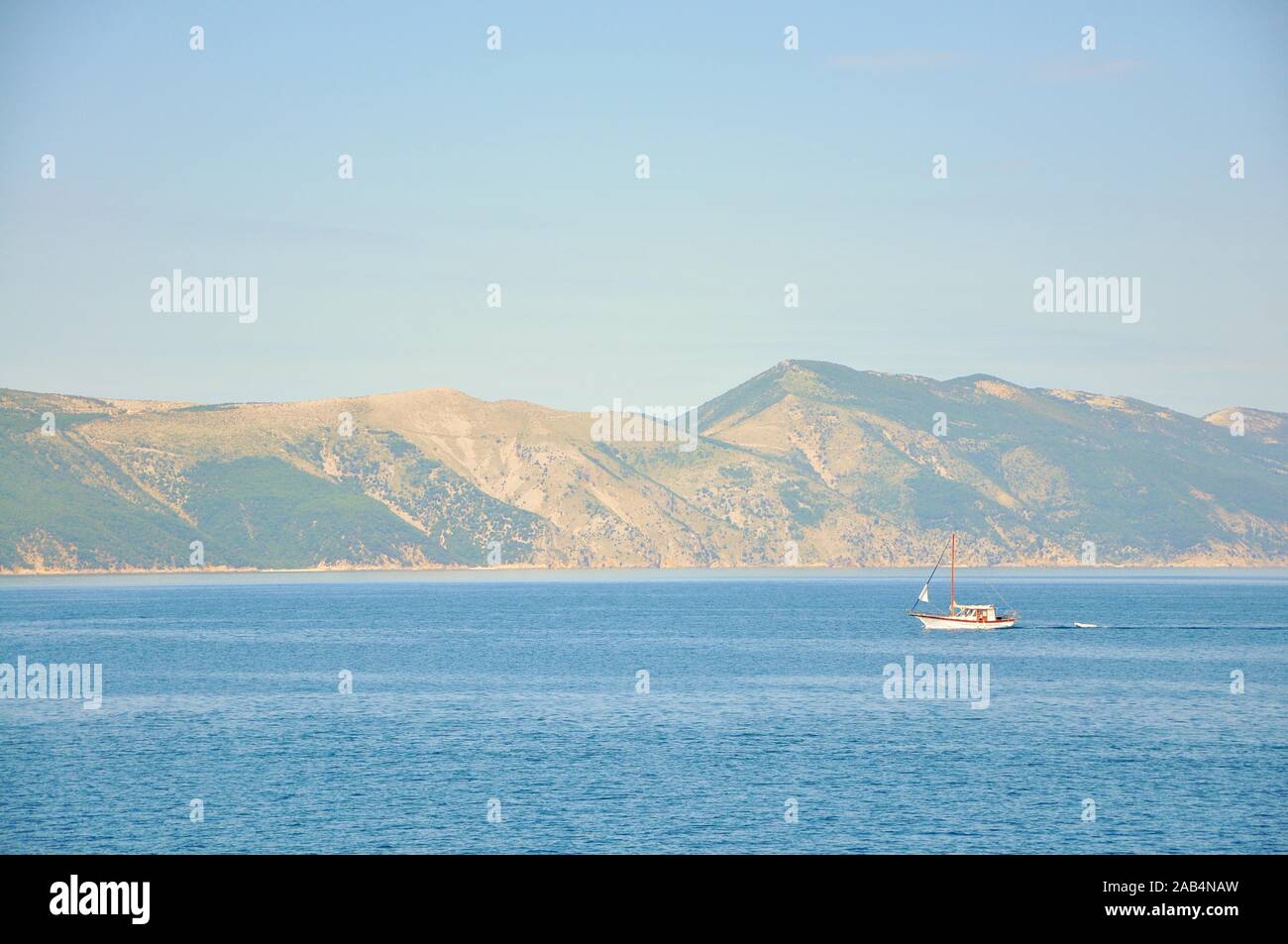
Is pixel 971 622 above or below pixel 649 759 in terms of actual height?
below

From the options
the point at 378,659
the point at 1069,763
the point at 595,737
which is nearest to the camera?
the point at 1069,763

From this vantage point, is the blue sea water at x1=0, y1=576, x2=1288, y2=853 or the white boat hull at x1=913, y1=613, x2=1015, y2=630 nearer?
the blue sea water at x1=0, y1=576, x2=1288, y2=853

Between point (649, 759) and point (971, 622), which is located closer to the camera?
point (649, 759)

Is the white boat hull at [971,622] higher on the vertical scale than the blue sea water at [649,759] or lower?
lower

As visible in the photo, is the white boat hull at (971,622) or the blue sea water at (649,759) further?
the white boat hull at (971,622)

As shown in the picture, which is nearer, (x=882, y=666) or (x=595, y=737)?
(x=595, y=737)

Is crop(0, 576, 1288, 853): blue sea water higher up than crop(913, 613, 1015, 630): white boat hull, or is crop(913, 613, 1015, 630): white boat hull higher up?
crop(0, 576, 1288, 853): blue sea water
